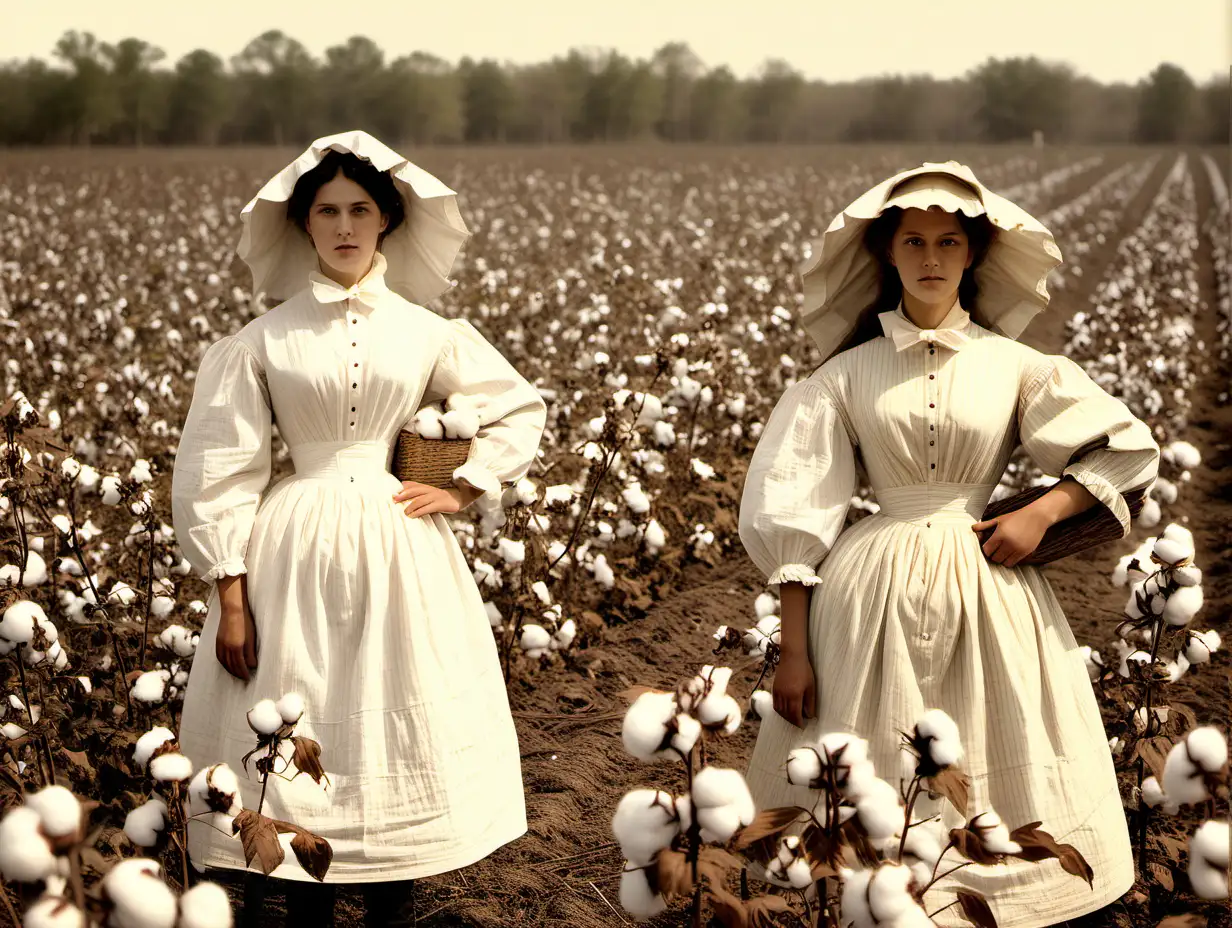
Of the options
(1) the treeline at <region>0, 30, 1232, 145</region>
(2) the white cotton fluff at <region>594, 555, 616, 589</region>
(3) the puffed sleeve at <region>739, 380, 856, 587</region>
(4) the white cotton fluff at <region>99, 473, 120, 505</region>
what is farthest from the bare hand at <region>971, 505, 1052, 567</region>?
(1) the treeline at <region>0, 30, 1232, 145</region>

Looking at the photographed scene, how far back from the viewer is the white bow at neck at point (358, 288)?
9.56ft

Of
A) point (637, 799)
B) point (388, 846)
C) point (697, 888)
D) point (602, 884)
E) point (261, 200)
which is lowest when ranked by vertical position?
point (602, 884)

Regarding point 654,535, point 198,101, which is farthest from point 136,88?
point 654,535

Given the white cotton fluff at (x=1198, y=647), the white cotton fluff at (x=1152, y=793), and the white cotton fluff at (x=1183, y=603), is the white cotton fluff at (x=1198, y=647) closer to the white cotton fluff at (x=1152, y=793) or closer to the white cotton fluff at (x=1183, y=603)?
the white cotton fluff at (x=1183, y=603)

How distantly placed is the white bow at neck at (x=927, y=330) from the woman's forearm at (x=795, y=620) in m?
0.50

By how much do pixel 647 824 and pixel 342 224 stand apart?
1.65 metres

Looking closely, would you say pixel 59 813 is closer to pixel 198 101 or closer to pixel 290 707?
pixel 290 707

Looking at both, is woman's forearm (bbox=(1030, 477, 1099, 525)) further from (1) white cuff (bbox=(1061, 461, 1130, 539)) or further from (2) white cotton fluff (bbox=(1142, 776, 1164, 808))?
(2) white cotton fluff (bbox=(1142, 776, 1164, 808))

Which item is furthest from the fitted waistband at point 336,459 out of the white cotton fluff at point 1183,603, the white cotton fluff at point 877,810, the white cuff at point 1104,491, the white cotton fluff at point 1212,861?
the white cotton fluff at point 1212,861

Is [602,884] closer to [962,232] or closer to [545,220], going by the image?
[962,232]

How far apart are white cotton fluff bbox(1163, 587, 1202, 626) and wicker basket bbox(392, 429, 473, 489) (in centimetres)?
147

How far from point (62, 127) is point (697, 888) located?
193 ft

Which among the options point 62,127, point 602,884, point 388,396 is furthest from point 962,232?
point 62,127

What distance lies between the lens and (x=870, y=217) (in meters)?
2.65
